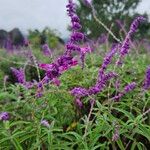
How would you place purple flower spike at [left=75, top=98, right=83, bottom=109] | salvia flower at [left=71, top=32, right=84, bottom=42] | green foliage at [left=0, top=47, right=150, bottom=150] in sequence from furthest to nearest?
purple flower spike at [left=75, top=98, right=83, bottom=109]
green foliage at [left=0, top=47, right=150, bottom=150]
salvia flower at [left=71, top=32, right=84, bottom=42]

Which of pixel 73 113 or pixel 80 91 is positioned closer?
pixel 80 91

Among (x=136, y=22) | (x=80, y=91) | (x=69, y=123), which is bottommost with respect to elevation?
(x=69, y=123)

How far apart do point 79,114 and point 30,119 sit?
1.33 feet

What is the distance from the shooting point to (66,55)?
244cm

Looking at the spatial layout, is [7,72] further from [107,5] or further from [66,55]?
[107,5]

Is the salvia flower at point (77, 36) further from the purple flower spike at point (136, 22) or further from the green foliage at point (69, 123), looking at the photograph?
the green foliage at point (69, 123)

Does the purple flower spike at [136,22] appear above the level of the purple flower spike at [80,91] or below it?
above

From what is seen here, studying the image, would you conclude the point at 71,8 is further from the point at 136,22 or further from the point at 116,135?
the point at 116,135

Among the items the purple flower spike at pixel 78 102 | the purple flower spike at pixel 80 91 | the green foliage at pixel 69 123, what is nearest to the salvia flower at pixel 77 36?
the purple flower spike at pixel 80 91

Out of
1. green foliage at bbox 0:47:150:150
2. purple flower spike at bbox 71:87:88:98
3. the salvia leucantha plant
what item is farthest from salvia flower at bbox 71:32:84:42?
green foliage at bbox 0:47:150:150

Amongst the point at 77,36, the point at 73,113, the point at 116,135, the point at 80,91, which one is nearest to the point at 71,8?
the point at 77,36

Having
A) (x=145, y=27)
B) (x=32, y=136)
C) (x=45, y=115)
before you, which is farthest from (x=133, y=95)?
(x=145, y=27)

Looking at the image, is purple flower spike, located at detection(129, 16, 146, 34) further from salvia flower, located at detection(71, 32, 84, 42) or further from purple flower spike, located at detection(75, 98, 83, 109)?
purple flower spike, located at detection(75, 98, 83, 109)

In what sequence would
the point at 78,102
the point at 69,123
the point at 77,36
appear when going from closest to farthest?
the point at 77,36
the point at 78,102
the point at 69,123
